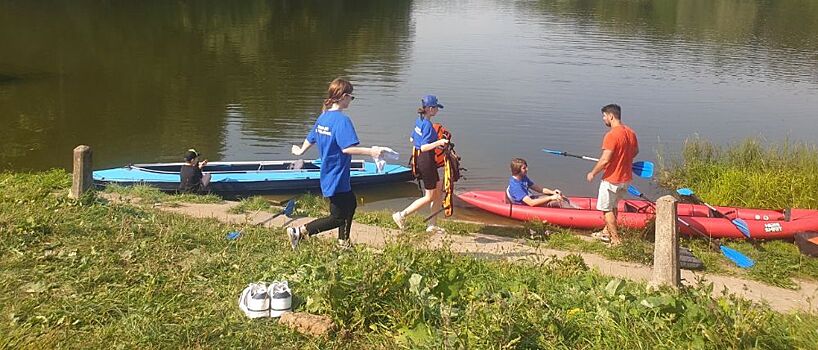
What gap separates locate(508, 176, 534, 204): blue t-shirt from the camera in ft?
33.2

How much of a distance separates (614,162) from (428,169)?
2169mm

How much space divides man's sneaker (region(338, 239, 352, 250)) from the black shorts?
187cm

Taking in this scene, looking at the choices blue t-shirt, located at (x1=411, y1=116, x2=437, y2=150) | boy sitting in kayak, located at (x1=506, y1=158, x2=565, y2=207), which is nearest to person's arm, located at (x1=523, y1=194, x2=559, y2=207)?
boy sitting in kayak, located at (x1=506, y1=158, x2=565, y2=207)

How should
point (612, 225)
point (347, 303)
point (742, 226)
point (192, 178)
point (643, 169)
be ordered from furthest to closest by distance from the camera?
point (192, 178)
point (643, 169)
point (742, 226)
point (612, 225)
point (347, 303)

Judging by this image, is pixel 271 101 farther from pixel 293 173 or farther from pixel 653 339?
pixel 653 339

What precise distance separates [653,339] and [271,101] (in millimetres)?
17505

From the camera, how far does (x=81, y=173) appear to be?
7227 millimetres

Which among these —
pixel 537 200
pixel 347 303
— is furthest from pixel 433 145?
pixel 347 303

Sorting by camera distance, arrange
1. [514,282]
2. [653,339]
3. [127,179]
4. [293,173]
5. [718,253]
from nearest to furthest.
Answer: [653,339]
[514,282]
[718,253]
[127,179]
[293,173]

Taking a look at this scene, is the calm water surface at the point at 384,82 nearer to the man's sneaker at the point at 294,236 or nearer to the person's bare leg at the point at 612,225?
the person's bare leg at the point at 612,225

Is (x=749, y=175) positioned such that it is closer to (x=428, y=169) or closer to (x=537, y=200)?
(x=537, y=200)

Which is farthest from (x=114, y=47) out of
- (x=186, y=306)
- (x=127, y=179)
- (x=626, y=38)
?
(x=186, y=306)

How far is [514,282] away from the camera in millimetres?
4930

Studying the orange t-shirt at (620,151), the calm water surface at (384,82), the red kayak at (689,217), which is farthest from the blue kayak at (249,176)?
the orange t-shirt at (620,151)
